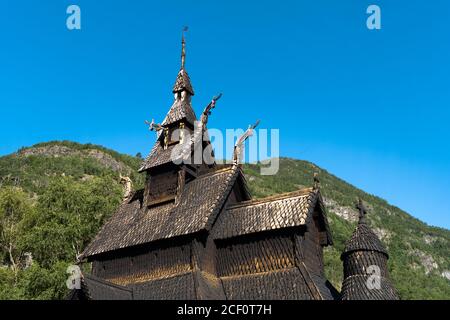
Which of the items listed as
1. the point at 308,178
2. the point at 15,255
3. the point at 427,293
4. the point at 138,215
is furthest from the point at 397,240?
the point at 138,215

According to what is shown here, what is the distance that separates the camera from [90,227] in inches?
1597

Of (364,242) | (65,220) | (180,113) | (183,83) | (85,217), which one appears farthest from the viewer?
(85,217)

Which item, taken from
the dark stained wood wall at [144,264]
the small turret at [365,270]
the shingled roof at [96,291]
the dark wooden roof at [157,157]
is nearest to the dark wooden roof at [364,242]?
the small turret at [365,270]

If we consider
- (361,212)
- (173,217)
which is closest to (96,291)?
(173,217)

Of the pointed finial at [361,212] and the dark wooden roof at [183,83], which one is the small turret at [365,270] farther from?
the dark wooden roof at [183,83]

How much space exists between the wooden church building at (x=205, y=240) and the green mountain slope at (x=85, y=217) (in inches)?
444

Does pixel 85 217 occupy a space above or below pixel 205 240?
above

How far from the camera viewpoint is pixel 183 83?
2944 cm

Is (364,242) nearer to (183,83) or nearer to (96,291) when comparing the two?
(96,291)

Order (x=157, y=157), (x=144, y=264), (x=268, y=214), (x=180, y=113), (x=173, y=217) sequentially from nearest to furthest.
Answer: (x=268, y=214) < (x=144, y=264) < (x=173, y=217) < (x=157, y=157) < (x=180, y=113)

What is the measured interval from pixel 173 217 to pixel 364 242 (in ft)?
27.1

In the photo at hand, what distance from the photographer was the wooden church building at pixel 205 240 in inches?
850

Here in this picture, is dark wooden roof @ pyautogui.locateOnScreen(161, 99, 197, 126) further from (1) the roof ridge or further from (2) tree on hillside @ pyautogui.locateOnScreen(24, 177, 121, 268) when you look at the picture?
(2) tree on hillside @ pyautogui.locateOnScreen(24, 177, 121, 268)
